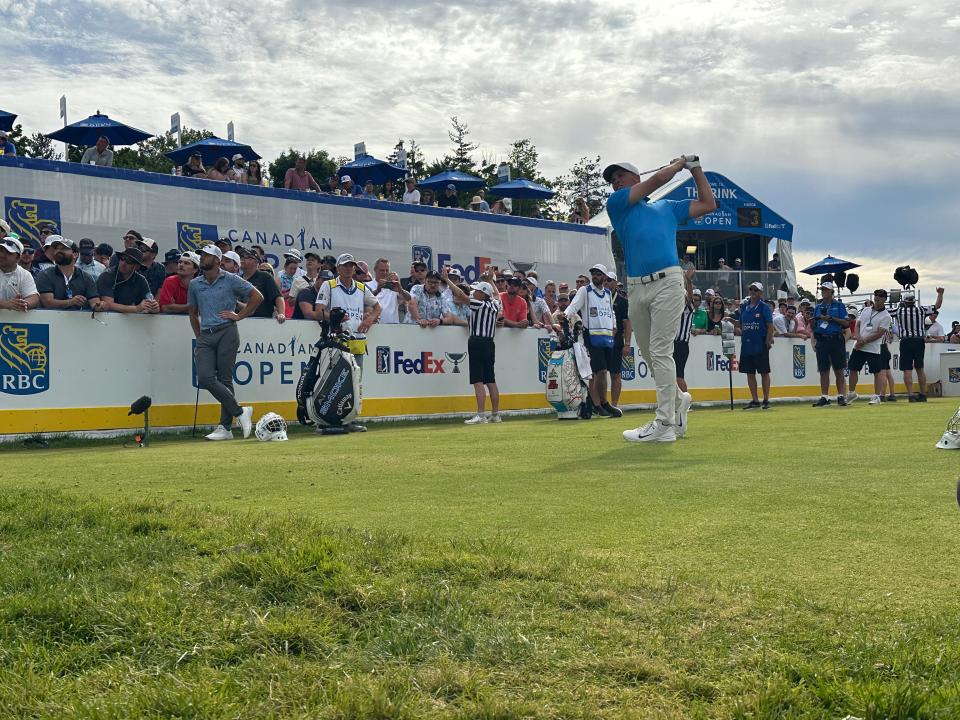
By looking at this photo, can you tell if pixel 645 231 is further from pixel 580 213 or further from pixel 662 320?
pixel 580 213

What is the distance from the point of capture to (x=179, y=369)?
39.4 ft

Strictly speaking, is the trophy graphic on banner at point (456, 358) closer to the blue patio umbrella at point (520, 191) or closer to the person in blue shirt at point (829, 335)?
the person in blue shirt at point (829, 335)

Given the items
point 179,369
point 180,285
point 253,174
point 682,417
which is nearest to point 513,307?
point 180,285

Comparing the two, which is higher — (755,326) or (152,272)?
(152,272)

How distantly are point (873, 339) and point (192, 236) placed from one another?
1259 cm

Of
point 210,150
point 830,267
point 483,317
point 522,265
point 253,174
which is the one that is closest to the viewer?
point 483,317

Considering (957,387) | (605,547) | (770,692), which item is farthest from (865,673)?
(957,387)

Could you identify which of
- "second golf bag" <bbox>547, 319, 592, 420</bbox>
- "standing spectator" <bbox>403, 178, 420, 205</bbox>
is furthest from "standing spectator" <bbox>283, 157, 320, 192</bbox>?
"second golf bag" <bbox>547, 319, 592, 420</bbox>

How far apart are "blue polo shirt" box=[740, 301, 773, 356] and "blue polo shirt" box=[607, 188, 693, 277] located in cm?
790

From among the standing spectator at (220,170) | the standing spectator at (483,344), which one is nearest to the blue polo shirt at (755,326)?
the standing spectator at (483,344)

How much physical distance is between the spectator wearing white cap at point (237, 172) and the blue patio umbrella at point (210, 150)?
119 cm

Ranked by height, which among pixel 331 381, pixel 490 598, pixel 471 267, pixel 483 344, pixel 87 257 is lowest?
pixel 490 598

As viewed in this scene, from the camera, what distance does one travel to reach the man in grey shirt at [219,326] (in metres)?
11.0

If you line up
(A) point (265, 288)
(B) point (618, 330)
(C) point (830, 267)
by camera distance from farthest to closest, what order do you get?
(C) point (830, 267) → (B) point (618, 330) → (A) point (265, 288)
